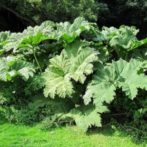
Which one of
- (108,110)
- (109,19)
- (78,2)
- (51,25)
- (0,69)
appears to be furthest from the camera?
(109,19)

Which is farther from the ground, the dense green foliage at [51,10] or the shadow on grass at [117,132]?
the dense green foliage at [51,10]

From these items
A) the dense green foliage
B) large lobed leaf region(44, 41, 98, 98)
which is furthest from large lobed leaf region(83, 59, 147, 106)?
the dense green foliage

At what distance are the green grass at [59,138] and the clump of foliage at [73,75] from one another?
170mm

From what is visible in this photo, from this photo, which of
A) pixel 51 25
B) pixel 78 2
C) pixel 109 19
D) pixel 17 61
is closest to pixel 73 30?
pixel 51 25

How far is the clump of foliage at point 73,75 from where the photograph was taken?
6113mm

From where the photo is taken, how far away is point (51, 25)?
731 cm

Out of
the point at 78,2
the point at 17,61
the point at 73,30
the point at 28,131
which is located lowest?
the point at 28,131

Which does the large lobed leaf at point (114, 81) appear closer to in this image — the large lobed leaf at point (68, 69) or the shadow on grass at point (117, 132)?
the large lobed leaf at point (68, 69)

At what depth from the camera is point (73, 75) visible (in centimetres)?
631

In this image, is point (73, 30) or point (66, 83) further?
point (73, 30)

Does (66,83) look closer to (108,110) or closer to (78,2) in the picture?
(108,110)

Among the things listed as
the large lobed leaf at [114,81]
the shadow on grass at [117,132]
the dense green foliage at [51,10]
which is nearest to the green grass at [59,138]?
the shadow on grass at [117,132]

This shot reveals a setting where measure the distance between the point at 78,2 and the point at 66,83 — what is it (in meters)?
4.53

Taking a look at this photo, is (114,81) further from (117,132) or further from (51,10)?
(51,10)
